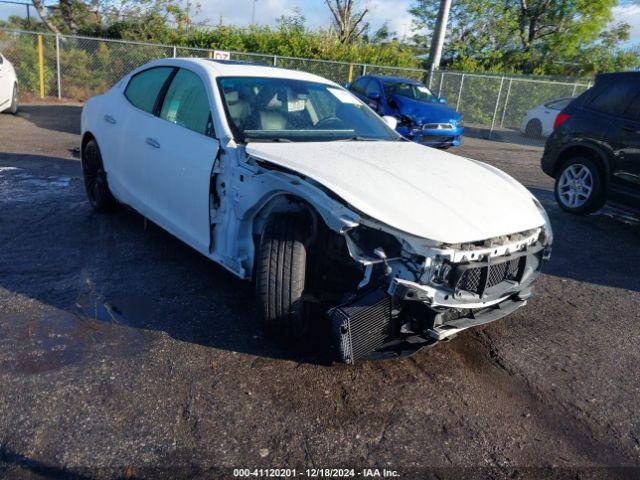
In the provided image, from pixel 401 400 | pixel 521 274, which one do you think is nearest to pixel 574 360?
pixel 521 274

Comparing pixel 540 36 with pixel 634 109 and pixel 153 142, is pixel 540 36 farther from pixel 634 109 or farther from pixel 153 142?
pixel 153 142

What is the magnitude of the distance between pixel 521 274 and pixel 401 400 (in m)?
1.07

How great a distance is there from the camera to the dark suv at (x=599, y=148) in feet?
21.1

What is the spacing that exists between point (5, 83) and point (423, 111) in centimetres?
898

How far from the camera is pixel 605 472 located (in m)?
2.60

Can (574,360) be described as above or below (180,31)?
below

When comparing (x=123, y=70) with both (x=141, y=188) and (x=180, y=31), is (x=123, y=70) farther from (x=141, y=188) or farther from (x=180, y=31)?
(x=141, y=188)

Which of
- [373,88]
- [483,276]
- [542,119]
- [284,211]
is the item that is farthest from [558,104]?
[284,211]

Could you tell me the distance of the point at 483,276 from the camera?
3.03 metres

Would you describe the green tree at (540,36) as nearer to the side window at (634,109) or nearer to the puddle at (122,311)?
the side window at (634,109)

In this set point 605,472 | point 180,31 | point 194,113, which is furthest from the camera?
point 180,31

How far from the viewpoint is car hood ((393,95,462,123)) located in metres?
11.8

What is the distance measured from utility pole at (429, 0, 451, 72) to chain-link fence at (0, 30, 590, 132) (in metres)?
0.45

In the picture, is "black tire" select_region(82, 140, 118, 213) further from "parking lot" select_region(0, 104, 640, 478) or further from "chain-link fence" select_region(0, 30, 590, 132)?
"chain-link fence" select_region(0, 30, 590, 132)
